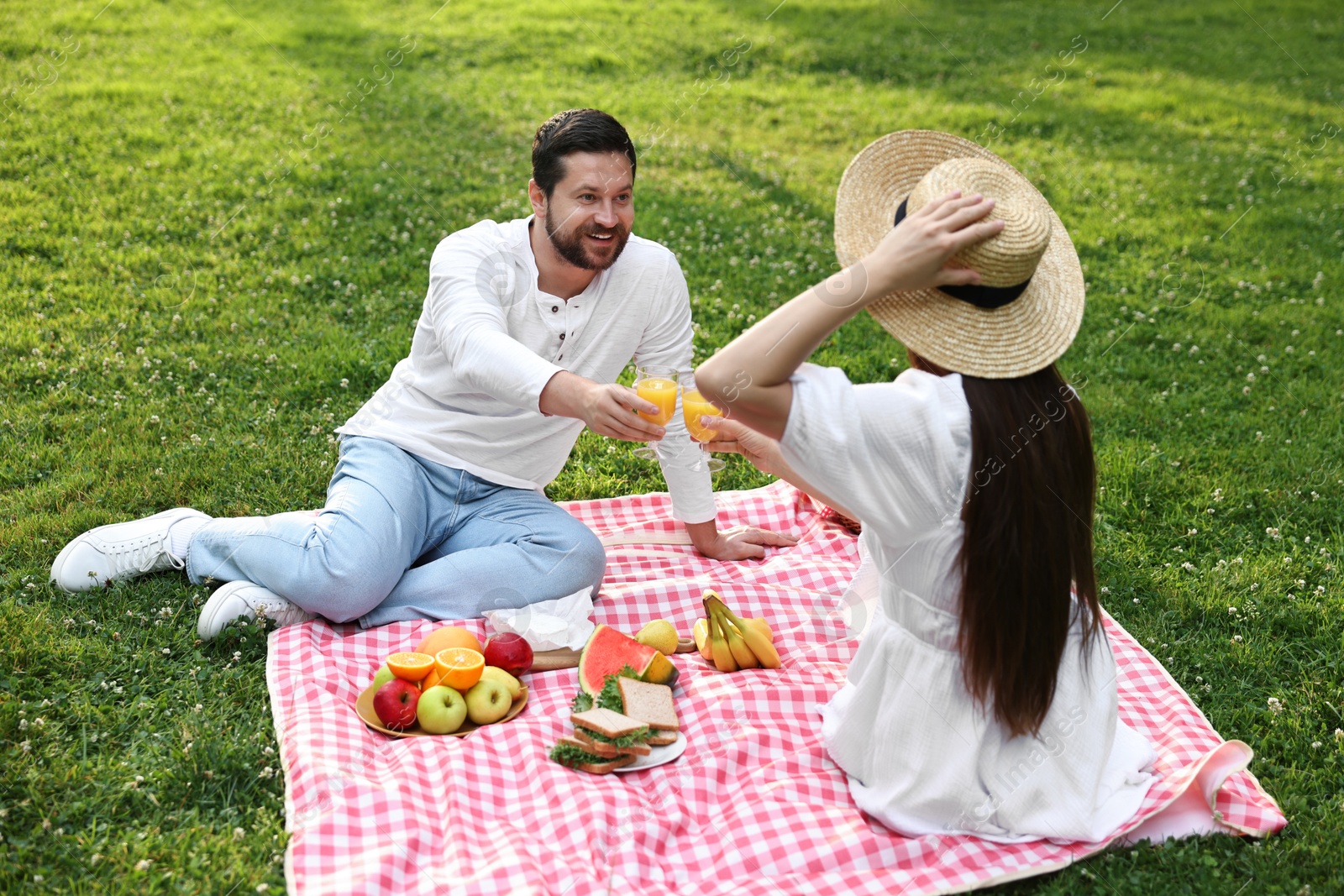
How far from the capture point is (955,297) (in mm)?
3027

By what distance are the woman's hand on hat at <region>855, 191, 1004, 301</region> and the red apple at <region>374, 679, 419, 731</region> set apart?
212cm

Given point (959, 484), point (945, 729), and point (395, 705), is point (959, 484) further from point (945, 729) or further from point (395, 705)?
point (395, 705)

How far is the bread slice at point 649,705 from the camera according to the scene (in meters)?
3.77

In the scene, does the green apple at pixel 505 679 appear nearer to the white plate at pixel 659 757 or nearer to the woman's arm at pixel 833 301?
the white plate at pixel 659 757

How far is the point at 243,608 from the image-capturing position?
4289mm

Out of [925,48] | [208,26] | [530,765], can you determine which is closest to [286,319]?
[530,765]

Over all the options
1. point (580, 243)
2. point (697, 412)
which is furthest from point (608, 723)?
point (580, 243)

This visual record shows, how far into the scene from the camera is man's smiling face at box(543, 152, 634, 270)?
14.8 ft

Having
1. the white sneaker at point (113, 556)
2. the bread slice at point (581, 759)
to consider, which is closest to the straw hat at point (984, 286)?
the bread slice at point (581, 759)

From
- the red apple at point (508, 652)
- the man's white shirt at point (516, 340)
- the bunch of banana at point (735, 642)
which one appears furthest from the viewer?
the man's white shirt at point (516, 340)

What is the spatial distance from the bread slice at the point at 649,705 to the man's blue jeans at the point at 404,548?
825mm

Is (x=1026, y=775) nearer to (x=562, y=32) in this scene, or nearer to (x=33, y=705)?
(x=33, y=705)

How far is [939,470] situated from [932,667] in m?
0.68

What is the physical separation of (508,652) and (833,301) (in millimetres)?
1988
